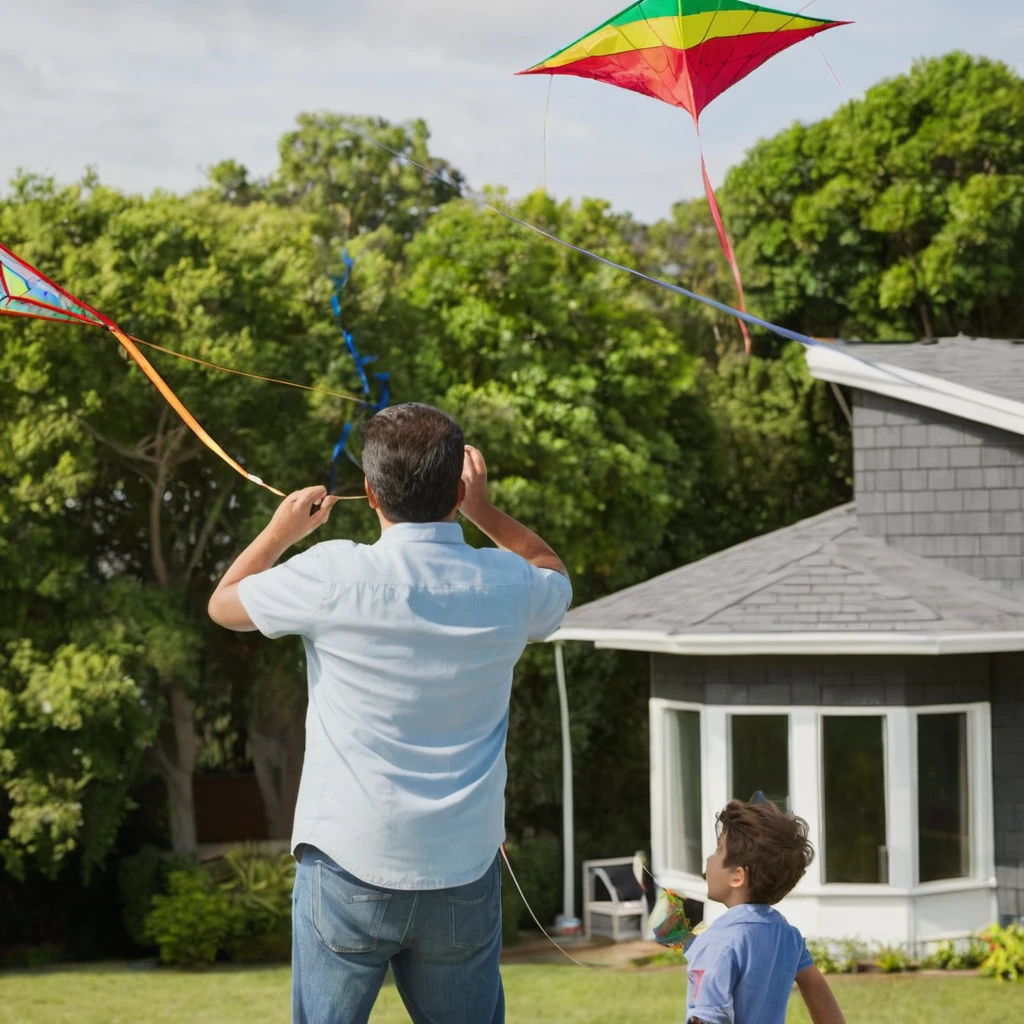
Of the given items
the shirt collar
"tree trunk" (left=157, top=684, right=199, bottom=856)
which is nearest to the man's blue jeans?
the shirt collar

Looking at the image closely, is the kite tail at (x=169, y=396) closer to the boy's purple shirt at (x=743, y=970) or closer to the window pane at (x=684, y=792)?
the boy's purple shirt at (x=743, y=970)

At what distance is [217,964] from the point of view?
537 inches

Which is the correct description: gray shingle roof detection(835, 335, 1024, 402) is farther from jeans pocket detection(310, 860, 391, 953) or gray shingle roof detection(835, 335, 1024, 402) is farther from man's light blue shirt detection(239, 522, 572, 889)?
jeans pocket detection(310, 860, 391, 953)

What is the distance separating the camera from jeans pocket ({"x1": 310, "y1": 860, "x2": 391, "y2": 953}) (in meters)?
2.43

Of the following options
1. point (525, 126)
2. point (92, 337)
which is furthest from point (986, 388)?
point (525, 126)

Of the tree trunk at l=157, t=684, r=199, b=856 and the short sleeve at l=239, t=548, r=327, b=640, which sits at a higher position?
the short sleeve at l=239, t=548, r=327, b=640

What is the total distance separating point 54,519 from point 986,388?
832cm

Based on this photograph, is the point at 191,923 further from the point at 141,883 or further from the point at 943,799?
the point at 943,799

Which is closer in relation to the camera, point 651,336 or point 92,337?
point 92,337

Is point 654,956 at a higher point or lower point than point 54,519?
lower

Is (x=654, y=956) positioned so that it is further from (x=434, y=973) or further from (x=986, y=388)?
(x=434, y=973)

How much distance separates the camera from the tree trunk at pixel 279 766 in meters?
16.2

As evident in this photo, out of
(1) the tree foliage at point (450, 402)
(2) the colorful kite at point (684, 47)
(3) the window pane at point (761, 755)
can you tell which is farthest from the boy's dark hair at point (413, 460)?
(1) the tree foliage at point (450, 402)

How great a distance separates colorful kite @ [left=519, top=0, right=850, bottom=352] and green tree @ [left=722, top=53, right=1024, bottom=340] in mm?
16100
